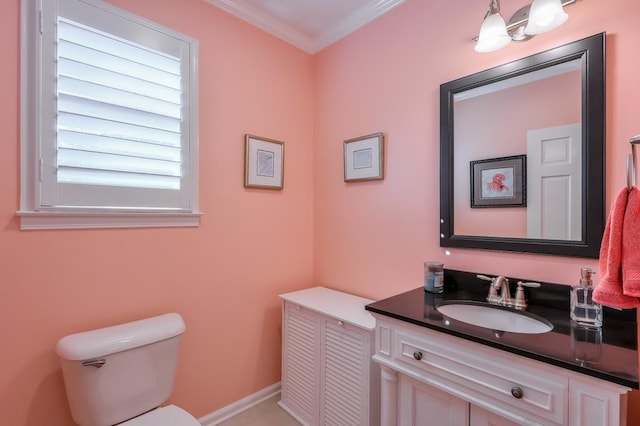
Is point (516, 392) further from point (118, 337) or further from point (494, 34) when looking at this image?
point (118, 337)

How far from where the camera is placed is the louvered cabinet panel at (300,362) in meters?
1.82

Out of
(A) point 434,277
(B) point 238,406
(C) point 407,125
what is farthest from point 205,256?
(C) point 407,125

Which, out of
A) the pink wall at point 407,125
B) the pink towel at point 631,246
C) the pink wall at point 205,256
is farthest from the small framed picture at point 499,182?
the pink wall at point 205,256

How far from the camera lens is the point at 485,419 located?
3.32 feet

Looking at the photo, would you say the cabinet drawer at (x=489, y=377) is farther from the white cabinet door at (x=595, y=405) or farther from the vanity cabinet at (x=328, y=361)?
the vanity cabinet at (x=328, y=361)

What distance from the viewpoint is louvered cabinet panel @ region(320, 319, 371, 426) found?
1541 millimetres

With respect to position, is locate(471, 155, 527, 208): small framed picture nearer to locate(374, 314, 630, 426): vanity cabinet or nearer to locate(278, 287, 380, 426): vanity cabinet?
locate(374, 314, 630, 426): vanity cabinet

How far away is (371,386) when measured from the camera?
1.51 meters

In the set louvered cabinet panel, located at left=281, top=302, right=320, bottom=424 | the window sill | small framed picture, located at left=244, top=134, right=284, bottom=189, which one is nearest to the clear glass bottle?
louvered cabinet panel, located at left=281, top=302, right=320, bottom=424

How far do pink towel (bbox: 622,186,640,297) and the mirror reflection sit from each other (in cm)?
33

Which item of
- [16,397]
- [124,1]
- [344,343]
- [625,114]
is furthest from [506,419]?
[124,1]

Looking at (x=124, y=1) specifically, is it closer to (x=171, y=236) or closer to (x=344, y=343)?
(x=171, y=236)

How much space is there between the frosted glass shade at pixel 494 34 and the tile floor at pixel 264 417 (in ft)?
7.58

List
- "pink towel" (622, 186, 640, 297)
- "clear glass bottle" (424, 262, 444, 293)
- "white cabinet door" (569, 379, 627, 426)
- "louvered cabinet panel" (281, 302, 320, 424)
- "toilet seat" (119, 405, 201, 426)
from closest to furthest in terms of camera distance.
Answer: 1. "white cabinet door" (569, 379, 627, 426)
2. "pink towel" (622, 186, 640, 297)
3. "toilet seat" (119, 405, 201, 426)
4. "clear glass bottle" (424, 262, 444, 293)
5. "louvered cabinet panel" (281, 302, 320, 424)
